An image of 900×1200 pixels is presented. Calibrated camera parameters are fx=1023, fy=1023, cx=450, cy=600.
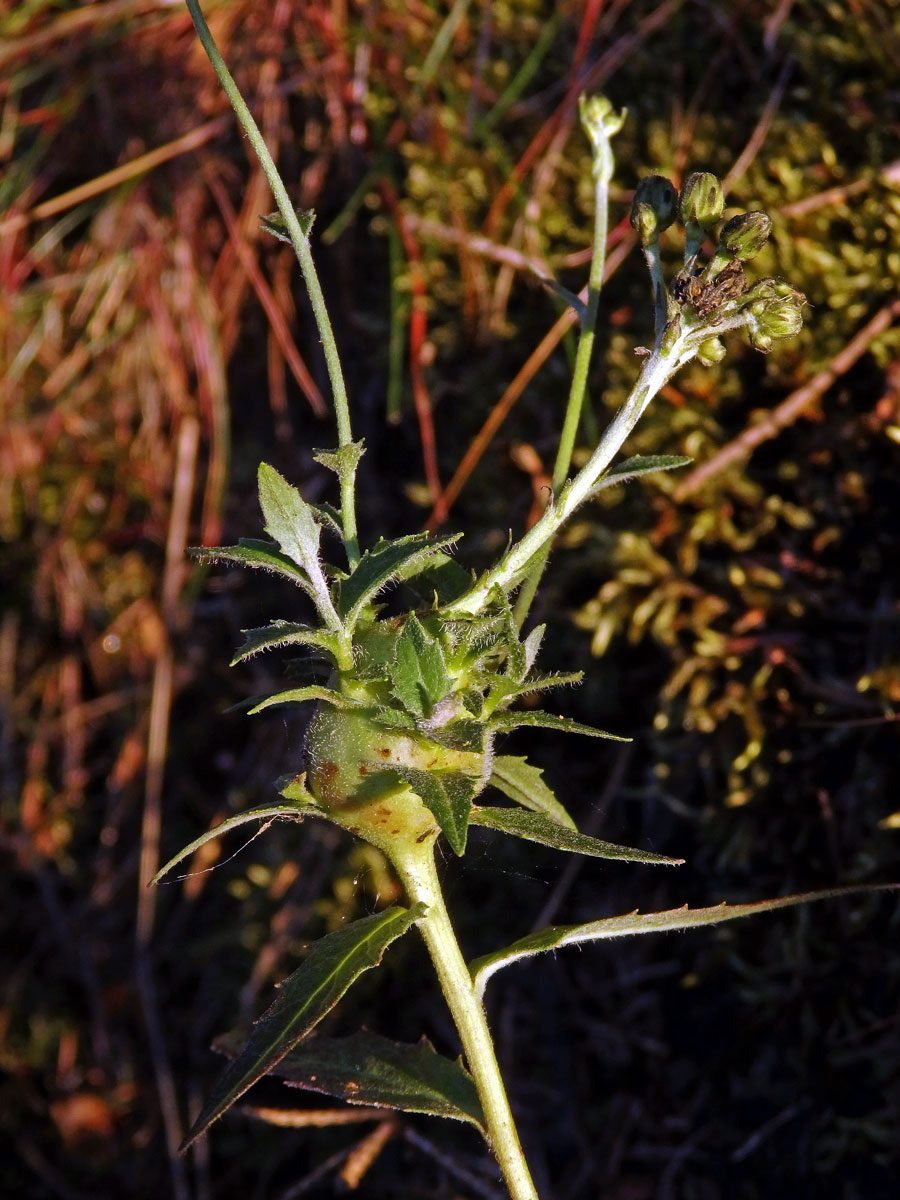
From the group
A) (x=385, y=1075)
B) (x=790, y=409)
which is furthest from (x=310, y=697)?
(x=790, y=409)

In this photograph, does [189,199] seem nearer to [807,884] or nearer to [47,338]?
[47,338]

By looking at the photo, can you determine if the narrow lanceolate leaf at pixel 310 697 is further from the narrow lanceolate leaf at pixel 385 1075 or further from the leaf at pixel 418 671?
the narrow lanceolate leaf at pixel 385 1075

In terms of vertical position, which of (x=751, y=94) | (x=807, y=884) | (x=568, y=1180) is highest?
(x=751, y=94)

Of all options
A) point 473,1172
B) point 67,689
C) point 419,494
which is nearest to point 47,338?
point 67,689

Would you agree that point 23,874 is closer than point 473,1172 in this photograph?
No

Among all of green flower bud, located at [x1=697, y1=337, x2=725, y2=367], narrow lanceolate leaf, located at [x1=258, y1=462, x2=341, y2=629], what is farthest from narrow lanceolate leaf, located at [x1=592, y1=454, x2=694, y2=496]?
narrow lanceolate leaf, located at [x1=258, y1=462, x2=341, y2=629]
